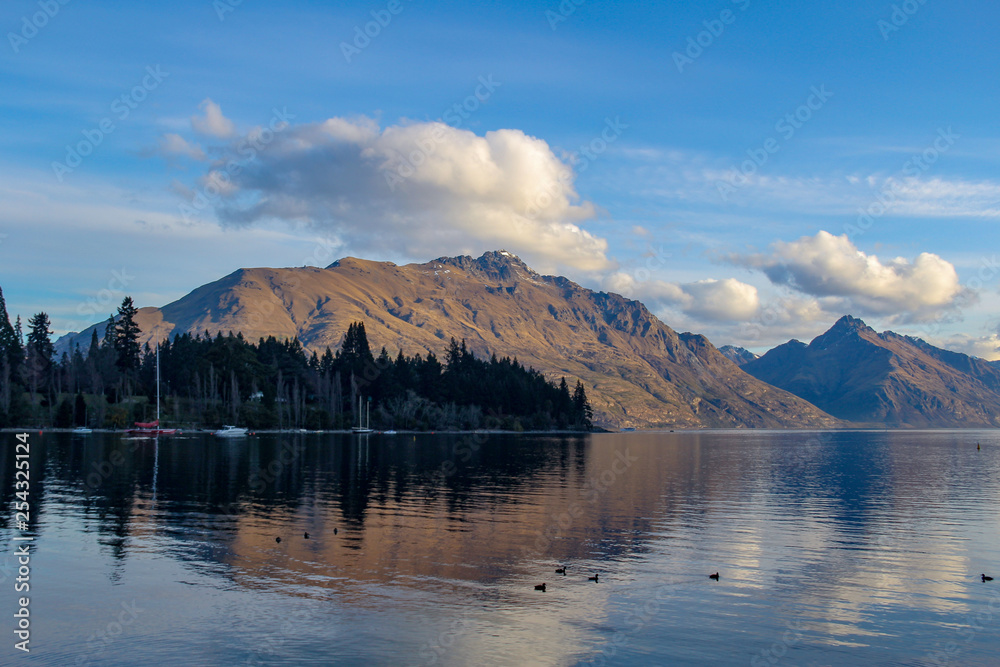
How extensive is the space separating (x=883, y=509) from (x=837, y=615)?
49828 millimetres

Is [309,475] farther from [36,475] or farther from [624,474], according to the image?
[624,474]

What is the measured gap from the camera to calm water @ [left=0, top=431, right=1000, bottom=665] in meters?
29.4

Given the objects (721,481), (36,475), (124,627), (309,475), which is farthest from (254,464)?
(124,627)

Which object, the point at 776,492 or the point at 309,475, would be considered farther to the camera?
the point at 309,475

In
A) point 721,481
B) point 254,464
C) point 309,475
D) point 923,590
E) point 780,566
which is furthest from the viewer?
point 254,464

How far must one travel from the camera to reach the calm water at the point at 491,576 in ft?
96.5

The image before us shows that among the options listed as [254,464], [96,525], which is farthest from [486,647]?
[254,464]

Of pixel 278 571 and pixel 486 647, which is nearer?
pixel 486 647

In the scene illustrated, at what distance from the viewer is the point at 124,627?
3103 centimetres

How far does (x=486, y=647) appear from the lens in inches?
1147

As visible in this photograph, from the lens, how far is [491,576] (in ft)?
135

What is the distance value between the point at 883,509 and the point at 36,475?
101369 millimetres

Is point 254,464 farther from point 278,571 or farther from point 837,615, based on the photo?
point 837,615

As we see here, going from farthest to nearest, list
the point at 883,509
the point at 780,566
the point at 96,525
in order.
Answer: the point at 883,509 < the point at 96,525 < the point at 780,566
